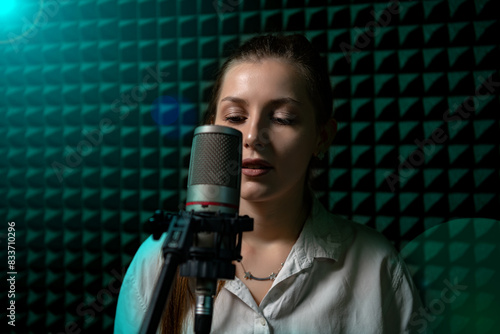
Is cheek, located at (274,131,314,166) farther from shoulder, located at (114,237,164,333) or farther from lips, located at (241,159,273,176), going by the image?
shoulder, located at (114,237,164,333)

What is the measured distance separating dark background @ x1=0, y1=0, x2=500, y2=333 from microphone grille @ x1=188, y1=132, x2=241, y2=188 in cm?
69

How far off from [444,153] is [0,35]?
4.65ft

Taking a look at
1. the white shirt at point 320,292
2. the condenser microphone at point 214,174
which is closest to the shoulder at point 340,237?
the white shirt at point 320,292

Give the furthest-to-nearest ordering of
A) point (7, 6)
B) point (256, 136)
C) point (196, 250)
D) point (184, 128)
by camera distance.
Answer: point (7, 6)
point (184, 128)
point (256, 136)
point (196, 250)

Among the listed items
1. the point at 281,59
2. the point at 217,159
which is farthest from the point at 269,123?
the point at 217,159

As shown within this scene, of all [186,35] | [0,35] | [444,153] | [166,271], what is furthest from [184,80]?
[166,271]

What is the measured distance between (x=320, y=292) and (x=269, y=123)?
351 millimetres

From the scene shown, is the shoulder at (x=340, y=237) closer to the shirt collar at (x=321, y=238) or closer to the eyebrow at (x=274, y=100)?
the shirt collar at (x=321, y=238)

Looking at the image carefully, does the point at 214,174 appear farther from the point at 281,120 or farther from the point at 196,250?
the point at 281,120

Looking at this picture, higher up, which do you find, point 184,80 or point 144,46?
point 144,46

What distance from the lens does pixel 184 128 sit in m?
1.17

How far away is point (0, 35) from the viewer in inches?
51.0

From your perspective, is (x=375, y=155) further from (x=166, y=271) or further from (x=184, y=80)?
(x=166, y=271)

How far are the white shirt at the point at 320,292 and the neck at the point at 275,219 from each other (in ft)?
0.09
